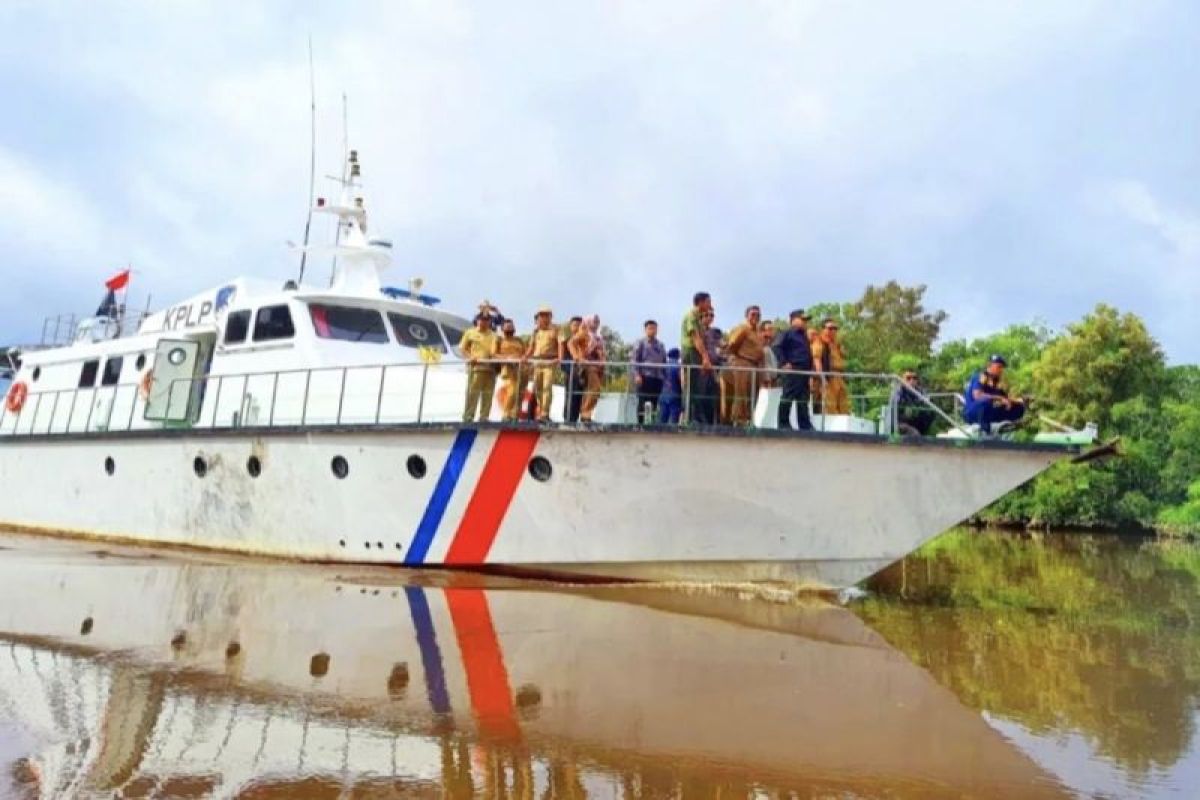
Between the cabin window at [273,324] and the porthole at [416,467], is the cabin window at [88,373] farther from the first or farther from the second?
the porthole at [416,467]

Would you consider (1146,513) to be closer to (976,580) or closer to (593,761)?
(976,580)

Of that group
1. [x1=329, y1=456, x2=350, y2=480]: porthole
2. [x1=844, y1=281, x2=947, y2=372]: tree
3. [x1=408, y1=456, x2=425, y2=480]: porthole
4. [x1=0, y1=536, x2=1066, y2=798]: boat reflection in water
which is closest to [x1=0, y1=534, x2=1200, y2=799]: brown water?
[x1=0, y1=536, x2=1066, y2=798]: boat reflection in water

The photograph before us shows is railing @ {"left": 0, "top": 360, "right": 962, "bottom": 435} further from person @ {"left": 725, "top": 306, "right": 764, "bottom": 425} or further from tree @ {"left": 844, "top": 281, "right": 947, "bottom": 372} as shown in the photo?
tree @ {"left": 844, "top": 281, "right": 947, "bottom": 372}

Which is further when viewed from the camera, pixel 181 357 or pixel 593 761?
pixel 181 357

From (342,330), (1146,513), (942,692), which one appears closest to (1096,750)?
(942,692)

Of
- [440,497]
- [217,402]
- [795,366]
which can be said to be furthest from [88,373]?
[795,366]

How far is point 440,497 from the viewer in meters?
9.41

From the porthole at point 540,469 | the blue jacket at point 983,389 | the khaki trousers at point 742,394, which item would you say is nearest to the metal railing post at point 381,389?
the porthole at point 540,469

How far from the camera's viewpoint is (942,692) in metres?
5.64

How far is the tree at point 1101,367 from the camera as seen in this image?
2806 centimetres

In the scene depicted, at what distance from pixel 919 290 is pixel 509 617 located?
3541 cm

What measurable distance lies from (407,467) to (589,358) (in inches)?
83.2

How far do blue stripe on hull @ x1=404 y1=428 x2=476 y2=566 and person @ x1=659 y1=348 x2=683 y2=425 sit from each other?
6.02 feet

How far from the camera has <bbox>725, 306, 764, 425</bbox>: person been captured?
340 inches
